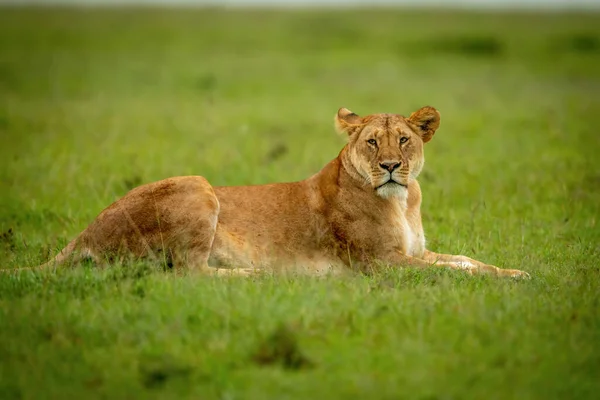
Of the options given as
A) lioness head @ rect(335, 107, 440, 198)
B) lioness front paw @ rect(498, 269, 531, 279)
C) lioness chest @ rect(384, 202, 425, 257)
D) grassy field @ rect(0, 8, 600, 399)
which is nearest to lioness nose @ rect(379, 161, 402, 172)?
lioness head @ rect(335, 107, 440, 198)

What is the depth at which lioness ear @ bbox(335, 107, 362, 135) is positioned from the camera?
7.19 meters

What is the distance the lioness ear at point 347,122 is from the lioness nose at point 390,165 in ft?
1.62

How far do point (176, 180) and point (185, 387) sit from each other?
270 cm

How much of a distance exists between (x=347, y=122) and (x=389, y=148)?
549 mm

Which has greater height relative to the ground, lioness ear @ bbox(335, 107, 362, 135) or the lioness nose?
lioness ear @ bbox(335, 107, 362, 135)

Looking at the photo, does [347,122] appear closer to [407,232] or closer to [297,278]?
[407,232]

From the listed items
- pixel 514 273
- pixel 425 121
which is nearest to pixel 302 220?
pixel 425 121

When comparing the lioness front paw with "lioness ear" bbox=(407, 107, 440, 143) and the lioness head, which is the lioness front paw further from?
"lioness ear" bbox=(407, 107, 440, 143)

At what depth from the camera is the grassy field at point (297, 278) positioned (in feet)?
15.1

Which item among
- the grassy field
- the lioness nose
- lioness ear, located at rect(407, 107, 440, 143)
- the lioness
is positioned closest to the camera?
the grassy field

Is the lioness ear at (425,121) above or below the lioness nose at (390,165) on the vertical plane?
above

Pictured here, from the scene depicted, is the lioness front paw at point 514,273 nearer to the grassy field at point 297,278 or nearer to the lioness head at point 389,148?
the grassy field at point 297,278

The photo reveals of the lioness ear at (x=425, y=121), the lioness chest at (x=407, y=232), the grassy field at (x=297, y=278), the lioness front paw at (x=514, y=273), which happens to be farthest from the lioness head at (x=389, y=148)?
the lioness front paw at (x=514, y=273)

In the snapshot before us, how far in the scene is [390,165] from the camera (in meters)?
6.77
